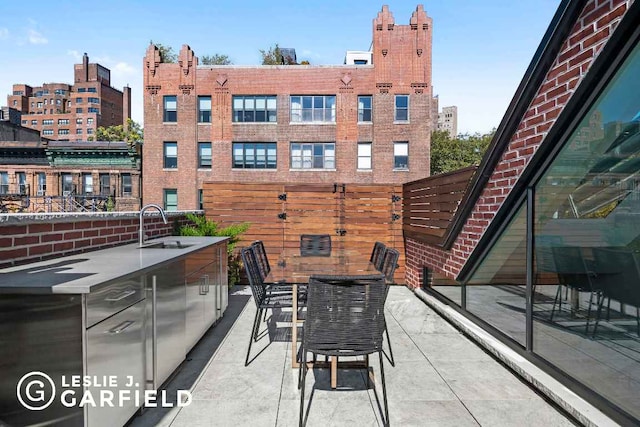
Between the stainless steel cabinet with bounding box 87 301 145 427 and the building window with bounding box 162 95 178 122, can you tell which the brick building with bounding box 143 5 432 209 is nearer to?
the building window with bounding box 162 95 178 122

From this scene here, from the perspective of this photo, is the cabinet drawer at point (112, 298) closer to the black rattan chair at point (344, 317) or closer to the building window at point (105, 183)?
the black rattan chair at point (344, 317)

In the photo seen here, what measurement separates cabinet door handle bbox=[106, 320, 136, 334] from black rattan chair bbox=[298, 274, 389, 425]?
1156 millimetres

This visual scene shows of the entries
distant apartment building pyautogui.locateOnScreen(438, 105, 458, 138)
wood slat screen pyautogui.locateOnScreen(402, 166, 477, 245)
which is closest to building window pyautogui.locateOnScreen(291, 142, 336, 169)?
wood slat screen pyautogui.locateOnScreen(402, 166, 477, 245)

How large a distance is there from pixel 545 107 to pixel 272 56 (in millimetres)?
29852

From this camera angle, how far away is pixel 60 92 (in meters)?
87.9

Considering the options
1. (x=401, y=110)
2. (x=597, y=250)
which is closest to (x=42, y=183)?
(x=401, y=110)

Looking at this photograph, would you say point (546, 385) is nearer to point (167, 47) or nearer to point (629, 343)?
point (629, 343)

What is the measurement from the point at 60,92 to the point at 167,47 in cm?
7510

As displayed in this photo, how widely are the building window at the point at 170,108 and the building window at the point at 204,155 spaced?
2099 mm

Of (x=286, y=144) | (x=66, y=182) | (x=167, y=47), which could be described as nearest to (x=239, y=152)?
(x=286, y=144)

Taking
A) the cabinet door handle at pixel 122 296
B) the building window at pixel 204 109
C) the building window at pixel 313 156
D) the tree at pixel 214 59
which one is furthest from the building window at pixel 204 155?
the cabinet door handle at pixel 122 296

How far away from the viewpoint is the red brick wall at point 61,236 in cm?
262

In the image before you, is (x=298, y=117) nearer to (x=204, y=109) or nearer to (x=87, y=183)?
(x=204, y=109)

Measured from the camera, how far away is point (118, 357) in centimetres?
237
